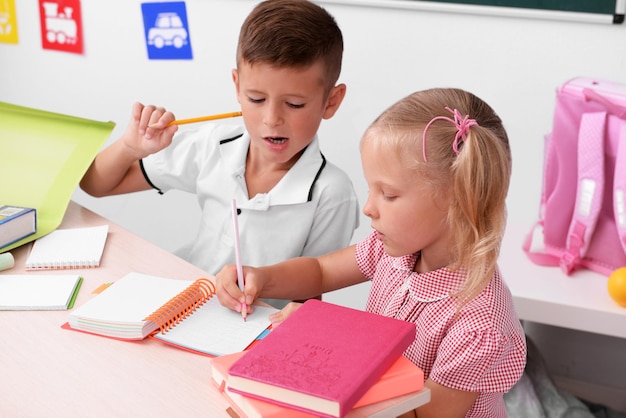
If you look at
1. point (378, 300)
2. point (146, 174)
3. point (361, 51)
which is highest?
point (361, 51)

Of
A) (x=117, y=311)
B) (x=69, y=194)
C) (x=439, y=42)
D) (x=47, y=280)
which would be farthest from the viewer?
(x=439, y=42)

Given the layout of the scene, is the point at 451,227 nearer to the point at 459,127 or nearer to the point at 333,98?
the point at 459,127

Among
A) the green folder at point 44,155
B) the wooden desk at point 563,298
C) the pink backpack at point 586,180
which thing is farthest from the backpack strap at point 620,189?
the green folder at point 44,155

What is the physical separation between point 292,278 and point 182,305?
0.23 metres

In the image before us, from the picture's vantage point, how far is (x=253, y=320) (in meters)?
1.17

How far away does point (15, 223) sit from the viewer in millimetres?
1387

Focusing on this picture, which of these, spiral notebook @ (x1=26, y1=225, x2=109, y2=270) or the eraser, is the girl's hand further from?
the eraser

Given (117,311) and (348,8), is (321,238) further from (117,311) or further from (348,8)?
(348,8)

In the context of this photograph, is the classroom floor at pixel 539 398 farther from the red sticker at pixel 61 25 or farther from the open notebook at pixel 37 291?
the red sticker at pixel 61 25

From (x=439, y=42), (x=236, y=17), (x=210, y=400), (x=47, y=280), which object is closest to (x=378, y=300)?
(x=210, y=400)

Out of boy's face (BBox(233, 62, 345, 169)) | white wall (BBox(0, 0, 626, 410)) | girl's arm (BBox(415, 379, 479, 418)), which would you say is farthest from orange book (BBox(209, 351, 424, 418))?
white wall (BBox(0, 0, 626, 410))

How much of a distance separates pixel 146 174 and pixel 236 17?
0.89 meters

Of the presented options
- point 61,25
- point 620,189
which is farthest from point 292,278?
point 61,25

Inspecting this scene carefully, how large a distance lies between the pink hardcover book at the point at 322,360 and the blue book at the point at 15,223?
1.87ft
